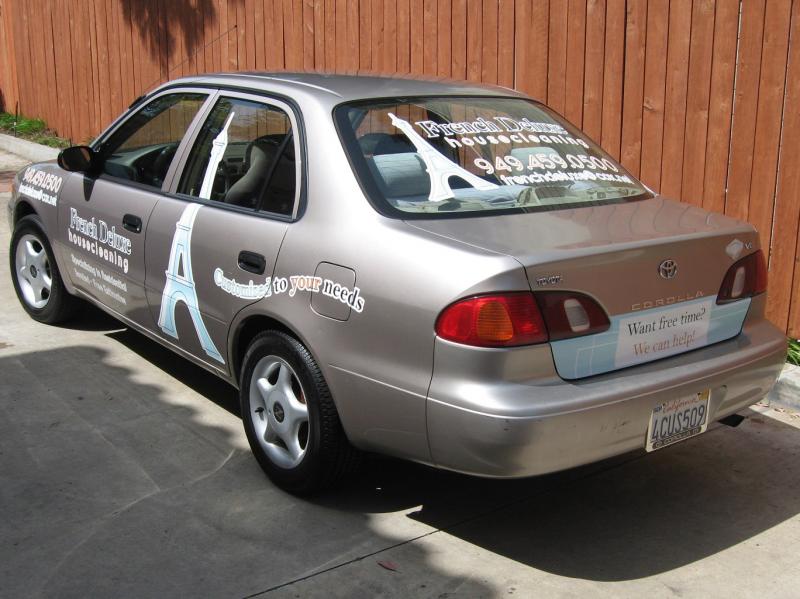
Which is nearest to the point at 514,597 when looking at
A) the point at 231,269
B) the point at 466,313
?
the point at 466,313

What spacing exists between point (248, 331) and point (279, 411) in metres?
0.40

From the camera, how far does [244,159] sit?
4.55m

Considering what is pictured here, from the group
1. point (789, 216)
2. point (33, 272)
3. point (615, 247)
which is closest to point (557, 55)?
point (789, 216)

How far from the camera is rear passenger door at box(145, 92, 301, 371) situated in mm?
4203

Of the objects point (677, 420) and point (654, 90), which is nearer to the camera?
point (677, 420)

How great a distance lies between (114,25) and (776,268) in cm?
833

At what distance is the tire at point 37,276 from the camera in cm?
614

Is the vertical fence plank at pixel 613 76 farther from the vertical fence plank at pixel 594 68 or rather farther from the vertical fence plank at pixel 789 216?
the vertical fence plank at pixel 789 216

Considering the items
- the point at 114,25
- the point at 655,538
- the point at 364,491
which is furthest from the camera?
the point at 114,25

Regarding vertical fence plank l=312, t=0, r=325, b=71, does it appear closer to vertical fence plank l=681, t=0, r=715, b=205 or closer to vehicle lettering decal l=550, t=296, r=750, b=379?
vertical fence plank l=681, t=0, r=715, b=205

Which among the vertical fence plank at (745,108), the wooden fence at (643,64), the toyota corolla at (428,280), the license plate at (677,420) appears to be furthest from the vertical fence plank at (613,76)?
the license plate at (677,420)

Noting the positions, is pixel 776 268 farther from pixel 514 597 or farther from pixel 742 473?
pixel 514 597

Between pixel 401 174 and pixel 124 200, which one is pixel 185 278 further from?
pixel 401 174

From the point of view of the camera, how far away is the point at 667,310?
369cm
